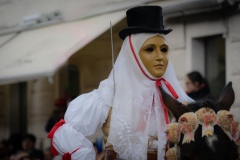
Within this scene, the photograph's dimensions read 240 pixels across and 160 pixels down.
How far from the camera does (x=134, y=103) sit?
6.12 metres

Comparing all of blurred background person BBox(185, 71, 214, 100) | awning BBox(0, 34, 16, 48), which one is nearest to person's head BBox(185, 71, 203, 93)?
blurred background person BBox(185, 71, 214, 100)

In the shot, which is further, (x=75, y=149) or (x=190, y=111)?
(x=75, y=149)

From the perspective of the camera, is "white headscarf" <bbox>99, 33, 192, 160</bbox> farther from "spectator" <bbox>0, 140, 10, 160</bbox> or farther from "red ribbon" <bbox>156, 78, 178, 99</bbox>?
"spectator" <bbox>0, 140, 10, 160</bbox>

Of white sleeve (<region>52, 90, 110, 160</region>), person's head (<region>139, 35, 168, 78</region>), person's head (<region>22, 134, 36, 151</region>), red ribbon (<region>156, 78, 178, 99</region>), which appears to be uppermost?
person's head (<region>139, 35, 168, 78</region>)

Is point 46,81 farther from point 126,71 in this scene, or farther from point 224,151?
point 224,151

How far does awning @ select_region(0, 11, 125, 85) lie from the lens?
12398 mm

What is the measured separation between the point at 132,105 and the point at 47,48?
731cm

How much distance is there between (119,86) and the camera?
20.3 ft

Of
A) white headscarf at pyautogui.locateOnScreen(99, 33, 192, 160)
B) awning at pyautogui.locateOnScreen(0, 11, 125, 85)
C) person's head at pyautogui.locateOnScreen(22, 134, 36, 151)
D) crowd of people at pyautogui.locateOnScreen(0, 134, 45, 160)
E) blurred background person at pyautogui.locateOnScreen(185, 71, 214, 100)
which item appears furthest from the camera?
person's head at pyautogui.locateOnScreen(22, 134, 36, 151)

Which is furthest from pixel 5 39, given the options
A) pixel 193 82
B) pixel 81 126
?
pixel 81 126

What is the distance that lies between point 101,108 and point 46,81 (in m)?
9.81

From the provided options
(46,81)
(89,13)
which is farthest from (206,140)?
(46,81)

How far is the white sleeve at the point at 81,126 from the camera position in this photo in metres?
6.13

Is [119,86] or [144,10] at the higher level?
[144,10]
